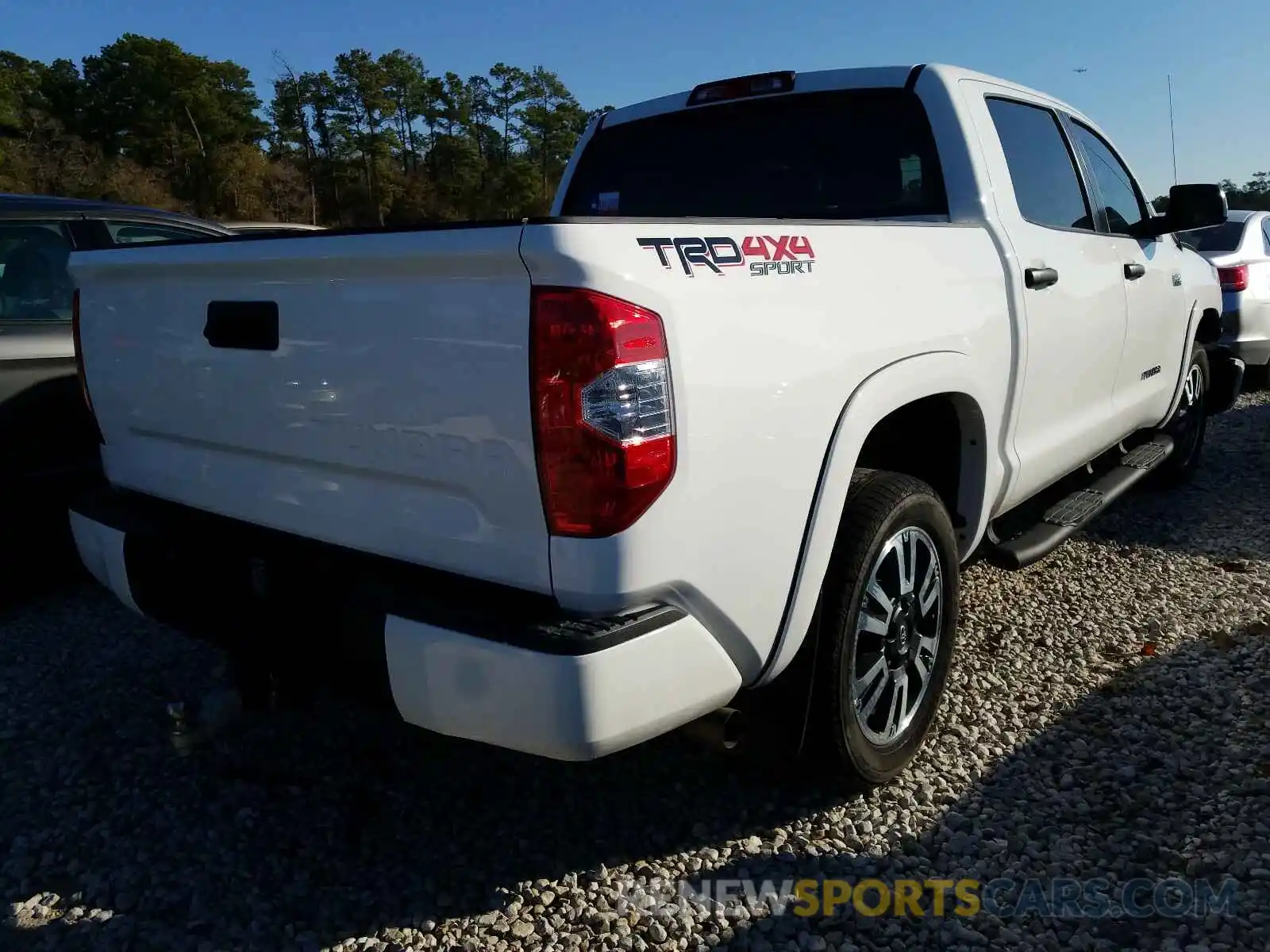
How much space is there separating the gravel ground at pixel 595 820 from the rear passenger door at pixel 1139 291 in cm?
125

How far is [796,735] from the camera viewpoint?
2270 mm

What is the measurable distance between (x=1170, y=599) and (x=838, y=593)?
244cm

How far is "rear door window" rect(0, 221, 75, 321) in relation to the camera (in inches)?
156

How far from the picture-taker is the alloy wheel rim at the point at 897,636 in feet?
7.98

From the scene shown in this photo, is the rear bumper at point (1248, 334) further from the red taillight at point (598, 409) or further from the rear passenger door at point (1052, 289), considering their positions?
the red taillight at point (598, 409)

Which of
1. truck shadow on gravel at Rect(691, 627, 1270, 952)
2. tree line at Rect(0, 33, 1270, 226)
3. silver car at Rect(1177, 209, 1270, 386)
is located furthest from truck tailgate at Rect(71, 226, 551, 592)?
tree line at Rect(0, 33, 1270, 226)

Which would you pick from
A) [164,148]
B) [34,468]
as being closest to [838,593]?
[34,468]

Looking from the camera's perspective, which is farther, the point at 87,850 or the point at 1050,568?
the point at 1050,568

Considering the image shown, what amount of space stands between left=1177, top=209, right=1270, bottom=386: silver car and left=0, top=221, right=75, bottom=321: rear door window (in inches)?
303

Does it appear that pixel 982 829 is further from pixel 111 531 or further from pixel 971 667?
pixel 111 531

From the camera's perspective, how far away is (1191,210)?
4.11m

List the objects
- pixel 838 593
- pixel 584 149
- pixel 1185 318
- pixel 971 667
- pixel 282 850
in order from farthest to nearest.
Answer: pixel 1185 318 → pixel 584 149 → pixel 971 667 → pixel 282 850 → pixel 838 593

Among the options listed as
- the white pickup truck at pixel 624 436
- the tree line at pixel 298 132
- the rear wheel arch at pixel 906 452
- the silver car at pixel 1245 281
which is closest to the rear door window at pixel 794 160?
the white pickup truck at pixel 624 436

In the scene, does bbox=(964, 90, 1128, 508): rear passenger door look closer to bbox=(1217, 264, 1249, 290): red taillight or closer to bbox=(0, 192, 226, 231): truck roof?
bbox=(0, 192, 226, 231): truck roof
